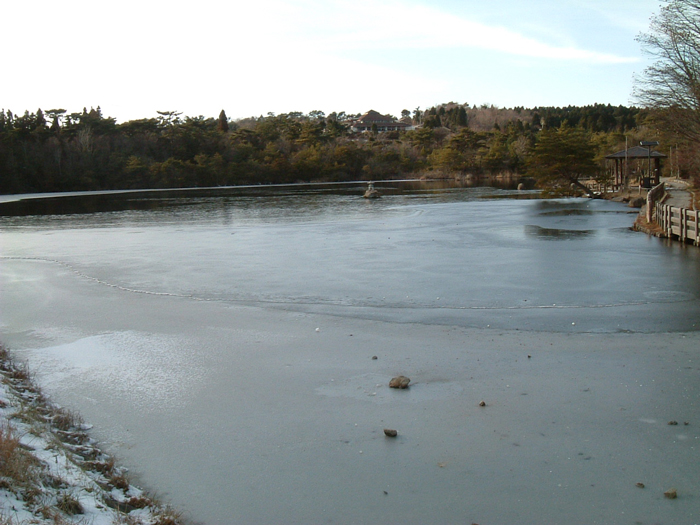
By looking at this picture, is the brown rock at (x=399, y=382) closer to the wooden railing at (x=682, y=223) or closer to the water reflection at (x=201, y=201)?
the wooden railing at (x=682, y=223)

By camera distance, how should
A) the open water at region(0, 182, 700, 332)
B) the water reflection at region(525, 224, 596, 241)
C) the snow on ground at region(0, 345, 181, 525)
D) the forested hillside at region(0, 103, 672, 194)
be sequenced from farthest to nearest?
1. the forested hillside at region(0, 103, 672, 194)
2. the water reflection at region(525, 224, 596, 241)
3. the open water at region(0, 182, 700, 332)
4. the snow on ground at region(0, 345, 181, 525)

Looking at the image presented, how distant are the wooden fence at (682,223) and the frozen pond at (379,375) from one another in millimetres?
1601

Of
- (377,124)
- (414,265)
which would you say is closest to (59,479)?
(414,265)

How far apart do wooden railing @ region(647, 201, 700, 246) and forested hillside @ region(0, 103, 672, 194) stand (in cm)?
5051

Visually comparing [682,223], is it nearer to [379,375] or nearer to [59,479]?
[379,375]

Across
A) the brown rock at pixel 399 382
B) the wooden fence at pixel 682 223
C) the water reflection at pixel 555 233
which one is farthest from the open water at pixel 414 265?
the brown rock at pixel 399 382

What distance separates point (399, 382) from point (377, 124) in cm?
18178

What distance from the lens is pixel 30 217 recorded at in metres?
35.3

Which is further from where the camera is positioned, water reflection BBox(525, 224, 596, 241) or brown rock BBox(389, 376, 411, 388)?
water reflection BBox(525, 224, 596, 241)

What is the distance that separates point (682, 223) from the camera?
18141 mm

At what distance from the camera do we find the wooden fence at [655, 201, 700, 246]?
57.0 ft

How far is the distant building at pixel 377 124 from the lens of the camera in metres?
182

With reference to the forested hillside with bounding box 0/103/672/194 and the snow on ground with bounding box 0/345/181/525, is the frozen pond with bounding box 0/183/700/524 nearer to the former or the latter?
the snow on ground with bounding box 0/345/181/525

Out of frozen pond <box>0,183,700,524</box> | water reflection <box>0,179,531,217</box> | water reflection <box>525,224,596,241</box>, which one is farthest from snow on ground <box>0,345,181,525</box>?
water reflection <box>0,179,531,217</box>
